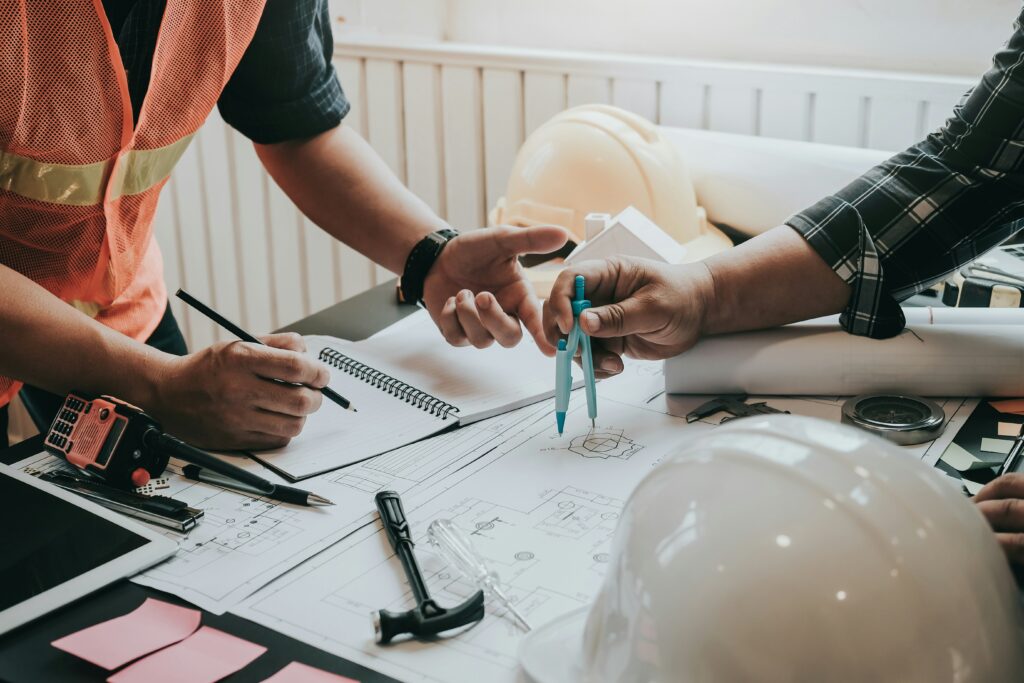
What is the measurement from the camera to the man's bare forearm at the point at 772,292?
3.55 ft

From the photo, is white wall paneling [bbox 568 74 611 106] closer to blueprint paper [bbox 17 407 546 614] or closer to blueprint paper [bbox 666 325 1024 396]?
blueprint paper [bbox 666 325 1024 396]

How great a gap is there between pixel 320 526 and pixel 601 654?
31 cm

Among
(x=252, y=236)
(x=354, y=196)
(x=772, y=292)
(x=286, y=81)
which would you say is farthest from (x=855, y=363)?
(x=252, y=236)

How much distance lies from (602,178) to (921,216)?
0.48 metres

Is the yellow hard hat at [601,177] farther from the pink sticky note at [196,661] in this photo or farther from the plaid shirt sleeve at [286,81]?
the pink sticky note at [196,661]

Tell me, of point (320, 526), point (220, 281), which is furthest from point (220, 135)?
point (320, 526)

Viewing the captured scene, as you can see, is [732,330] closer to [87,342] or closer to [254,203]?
[87,342]

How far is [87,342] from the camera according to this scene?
0.95 meters

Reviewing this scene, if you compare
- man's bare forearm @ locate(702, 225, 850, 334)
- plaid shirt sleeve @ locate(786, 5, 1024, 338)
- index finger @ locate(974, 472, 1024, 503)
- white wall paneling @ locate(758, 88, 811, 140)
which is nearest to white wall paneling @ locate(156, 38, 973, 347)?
white wall paneling @ locate(758, 88, 811, 140)

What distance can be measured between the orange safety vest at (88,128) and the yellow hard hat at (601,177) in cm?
50

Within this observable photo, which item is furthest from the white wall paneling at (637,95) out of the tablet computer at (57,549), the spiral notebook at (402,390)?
the tablet computer at (57,549)

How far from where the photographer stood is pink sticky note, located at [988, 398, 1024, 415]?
0.99 meters

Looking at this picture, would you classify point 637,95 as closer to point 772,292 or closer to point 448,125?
point 448,125

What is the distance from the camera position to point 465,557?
2.49 feet
